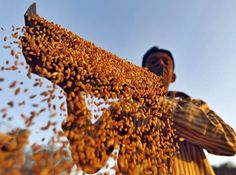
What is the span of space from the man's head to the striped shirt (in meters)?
0.76

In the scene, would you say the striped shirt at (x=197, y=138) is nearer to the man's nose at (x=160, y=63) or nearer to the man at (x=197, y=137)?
the man at (x=197, y=137)

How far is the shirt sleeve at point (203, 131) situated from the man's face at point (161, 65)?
0.88 meters

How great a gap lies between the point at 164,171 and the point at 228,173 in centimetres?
233

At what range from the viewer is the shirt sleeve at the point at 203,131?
3438 millimetres

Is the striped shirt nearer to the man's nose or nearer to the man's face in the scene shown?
the man's face

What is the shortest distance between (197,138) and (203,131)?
0.42ft

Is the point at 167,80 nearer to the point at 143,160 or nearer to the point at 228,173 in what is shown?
the point at 228,173

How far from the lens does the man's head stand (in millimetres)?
4398

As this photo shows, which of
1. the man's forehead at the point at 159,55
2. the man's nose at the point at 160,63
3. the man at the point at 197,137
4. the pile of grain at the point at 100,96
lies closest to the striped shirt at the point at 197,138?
the man at the point at 197,137

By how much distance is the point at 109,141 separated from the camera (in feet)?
7.79

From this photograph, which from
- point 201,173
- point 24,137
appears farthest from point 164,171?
point 24,137

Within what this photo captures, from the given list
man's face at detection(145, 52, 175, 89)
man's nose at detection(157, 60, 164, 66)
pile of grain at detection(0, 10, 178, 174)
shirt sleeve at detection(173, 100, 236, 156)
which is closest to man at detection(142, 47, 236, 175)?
shirt sleeve at detection(173, 100, 236, 156)

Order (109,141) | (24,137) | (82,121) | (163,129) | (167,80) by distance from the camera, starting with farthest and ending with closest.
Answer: (167,80) < (163,129) < (109,141) < (82,121) < (24,137)

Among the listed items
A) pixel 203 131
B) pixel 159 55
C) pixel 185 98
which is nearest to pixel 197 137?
pixel 203 131
